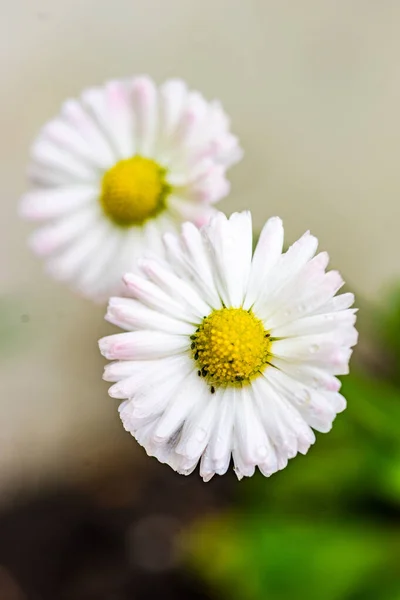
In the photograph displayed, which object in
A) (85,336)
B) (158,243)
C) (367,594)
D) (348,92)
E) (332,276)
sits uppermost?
(348,92)

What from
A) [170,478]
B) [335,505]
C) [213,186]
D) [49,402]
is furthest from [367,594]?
[213,186]

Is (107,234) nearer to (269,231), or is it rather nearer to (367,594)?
(269,231)

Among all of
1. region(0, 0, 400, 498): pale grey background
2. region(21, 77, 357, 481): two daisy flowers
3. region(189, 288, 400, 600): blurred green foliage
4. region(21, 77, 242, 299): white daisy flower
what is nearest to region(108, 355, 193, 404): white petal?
region(21, 77, 357, 481): two daisy flowers

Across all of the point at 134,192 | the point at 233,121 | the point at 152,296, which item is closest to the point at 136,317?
the point at 152,296

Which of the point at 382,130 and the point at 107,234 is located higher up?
the point at 382,130

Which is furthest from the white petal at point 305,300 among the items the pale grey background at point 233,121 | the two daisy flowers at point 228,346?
the pale grey background at point 233,121

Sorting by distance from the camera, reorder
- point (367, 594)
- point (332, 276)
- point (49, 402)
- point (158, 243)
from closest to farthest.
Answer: point (332, 276)
point (158, 243)
point (367, 594)
point (49, 402)

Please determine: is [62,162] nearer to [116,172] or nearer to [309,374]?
[116,172]

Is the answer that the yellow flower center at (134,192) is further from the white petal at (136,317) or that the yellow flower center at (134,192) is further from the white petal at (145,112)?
the white petal at (136,317)

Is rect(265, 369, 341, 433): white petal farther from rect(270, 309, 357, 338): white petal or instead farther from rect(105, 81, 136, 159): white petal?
rect(105, 81, 136, 159): white petal
